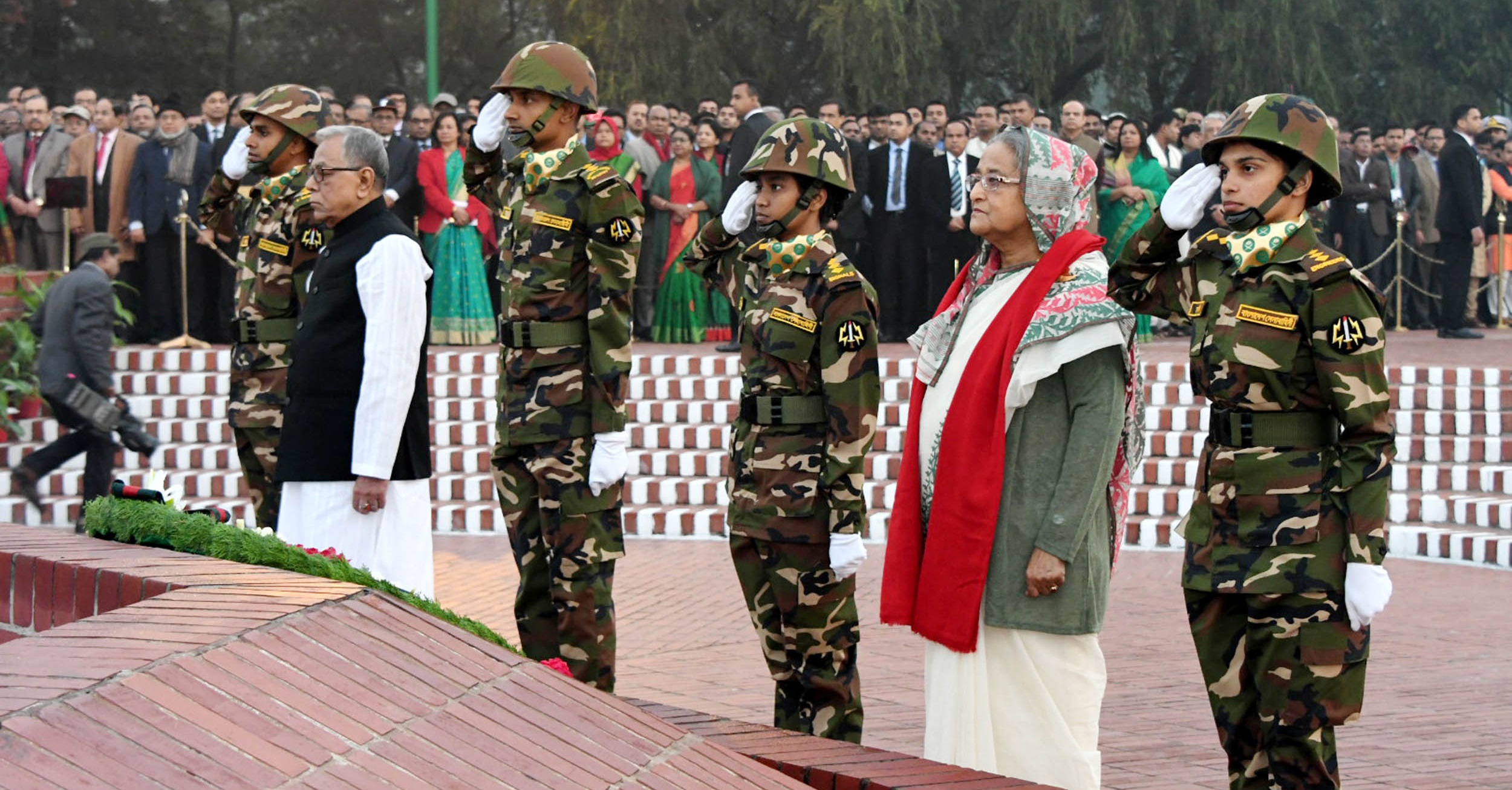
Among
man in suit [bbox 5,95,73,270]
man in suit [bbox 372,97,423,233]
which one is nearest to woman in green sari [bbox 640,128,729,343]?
man in suit [bbox 372,97,423,233]

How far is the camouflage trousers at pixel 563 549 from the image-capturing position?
615cm

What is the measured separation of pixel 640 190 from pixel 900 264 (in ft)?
8.23

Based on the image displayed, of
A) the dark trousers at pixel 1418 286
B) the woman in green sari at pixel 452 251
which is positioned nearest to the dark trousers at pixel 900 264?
the woman in green sari at pixel 452 251

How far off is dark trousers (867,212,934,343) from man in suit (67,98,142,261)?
681cm

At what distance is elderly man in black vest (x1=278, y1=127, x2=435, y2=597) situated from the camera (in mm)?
5922

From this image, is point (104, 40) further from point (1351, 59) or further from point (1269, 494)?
point (1269, 494)

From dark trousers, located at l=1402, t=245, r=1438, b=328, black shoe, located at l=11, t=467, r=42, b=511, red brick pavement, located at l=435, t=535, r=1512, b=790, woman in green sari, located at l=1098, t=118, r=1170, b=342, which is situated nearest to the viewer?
red brick pavement, located at l=435, t=535, r=1512, b=790

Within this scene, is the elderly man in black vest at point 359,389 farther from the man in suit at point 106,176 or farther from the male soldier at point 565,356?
the man in suit at point 106,176

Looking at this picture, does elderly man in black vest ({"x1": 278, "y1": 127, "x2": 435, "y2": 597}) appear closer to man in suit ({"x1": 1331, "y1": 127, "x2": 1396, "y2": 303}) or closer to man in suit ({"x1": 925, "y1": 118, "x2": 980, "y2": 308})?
man in suit ({"x1": 925, "y1": 118, "x2": 980, "y2": 308})

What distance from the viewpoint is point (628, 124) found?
17.4m

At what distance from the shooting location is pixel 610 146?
15.8 meters

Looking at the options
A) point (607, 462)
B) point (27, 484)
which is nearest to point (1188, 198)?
point (607, 462)

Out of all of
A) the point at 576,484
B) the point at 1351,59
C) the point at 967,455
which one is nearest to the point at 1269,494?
the point at 967,455

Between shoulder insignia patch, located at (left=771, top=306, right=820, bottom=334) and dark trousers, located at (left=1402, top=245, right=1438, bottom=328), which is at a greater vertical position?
dark trousers, located at (left=1402, top=245, right=1438, bottom=328)
